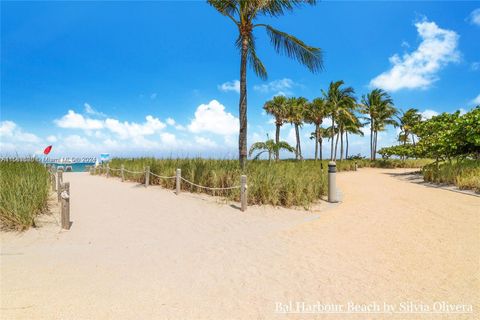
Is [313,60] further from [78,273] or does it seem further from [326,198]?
[78,273]

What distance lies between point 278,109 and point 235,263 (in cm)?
3622

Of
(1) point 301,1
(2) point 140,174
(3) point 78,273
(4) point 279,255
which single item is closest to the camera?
(3) point 78,273

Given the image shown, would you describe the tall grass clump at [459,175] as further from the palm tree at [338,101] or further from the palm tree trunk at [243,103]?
the palm tree at [338,101]

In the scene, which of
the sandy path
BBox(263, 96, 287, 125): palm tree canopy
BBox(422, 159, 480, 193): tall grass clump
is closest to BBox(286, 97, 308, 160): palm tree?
BBox(263, 96, 287, 125): palm tree canopy

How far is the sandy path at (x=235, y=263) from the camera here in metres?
3.02

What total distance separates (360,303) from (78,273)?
11.4 ft

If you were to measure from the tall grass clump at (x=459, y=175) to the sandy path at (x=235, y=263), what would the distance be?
474 cm

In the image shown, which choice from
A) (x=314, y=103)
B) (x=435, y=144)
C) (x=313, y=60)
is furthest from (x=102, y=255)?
(x=314, y=103)

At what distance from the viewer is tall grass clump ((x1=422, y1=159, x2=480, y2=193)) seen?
35.4 ft

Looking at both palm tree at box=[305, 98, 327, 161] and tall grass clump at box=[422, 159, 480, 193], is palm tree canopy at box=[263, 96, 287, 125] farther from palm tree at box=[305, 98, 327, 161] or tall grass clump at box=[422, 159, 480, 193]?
tall grass clump at box=[422, 159, 480, 193]

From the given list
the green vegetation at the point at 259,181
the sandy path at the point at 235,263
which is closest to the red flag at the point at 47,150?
the green vegetation at the point at 259,181

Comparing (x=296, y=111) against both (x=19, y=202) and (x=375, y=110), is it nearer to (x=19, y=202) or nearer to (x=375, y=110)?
(x=375, y=110)

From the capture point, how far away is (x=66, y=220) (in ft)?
19.4

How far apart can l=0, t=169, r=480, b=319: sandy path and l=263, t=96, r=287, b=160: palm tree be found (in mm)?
32398
